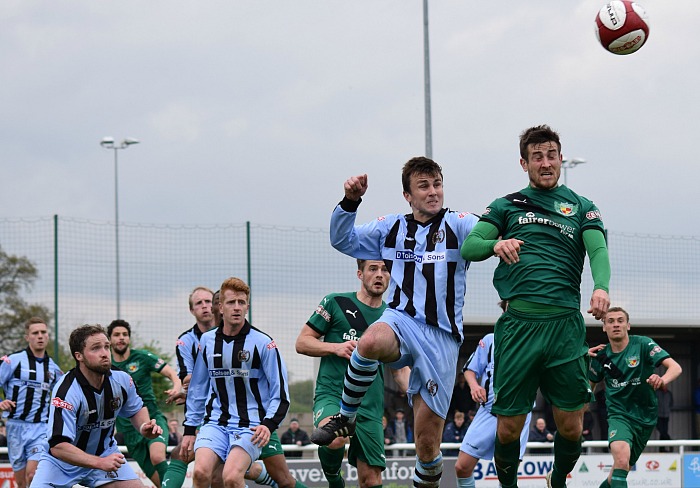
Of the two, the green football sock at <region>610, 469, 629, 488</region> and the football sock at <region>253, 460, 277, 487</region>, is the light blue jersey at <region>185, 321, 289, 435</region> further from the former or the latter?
the green football sock at <region>610, 469, 629, 488</region>

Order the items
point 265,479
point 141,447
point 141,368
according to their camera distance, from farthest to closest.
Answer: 1. point 141,368
2. point 141,447
3. point 265,479

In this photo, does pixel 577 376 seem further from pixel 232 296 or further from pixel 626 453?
pixel 626 453

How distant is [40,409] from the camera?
13594 mm

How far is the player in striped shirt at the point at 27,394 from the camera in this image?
43.7ft

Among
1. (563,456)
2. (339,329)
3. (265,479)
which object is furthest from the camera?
(265,479)

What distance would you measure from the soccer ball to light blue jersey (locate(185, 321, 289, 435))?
3642mm

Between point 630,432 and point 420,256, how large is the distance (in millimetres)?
4887

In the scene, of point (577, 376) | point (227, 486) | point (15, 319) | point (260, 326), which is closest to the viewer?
point (577, 376)

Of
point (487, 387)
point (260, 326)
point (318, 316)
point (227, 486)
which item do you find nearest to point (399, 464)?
point (260, 326)

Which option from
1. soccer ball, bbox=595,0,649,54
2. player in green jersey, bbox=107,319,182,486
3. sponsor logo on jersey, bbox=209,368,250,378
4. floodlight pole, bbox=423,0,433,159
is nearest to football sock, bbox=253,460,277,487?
sponsor logo on jersey, bbox=209,368,250,378

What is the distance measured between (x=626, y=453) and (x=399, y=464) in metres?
4.40

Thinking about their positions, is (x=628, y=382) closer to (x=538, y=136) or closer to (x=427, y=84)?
(x=538, y=136)

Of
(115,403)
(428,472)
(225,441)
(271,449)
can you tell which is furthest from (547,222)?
(115,403)

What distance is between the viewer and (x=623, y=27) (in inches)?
316
